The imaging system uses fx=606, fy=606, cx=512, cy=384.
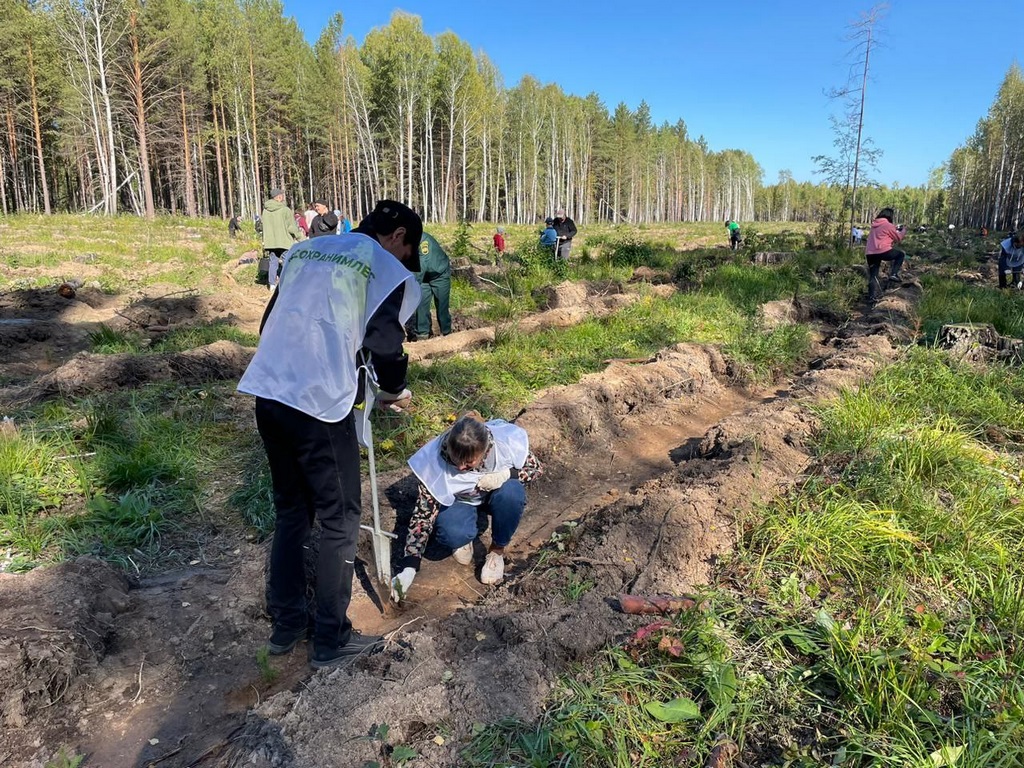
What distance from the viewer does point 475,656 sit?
2.27 meters

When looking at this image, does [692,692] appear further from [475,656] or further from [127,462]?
[127,462]

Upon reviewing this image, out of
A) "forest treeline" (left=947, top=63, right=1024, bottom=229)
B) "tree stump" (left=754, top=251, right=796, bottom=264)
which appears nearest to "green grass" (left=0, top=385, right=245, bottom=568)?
"tree stump" (left=754, top=251, right=796, bottom=264)

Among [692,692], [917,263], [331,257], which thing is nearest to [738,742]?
[692,692]

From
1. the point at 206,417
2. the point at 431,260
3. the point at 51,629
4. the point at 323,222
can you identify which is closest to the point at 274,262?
the point at 323,222

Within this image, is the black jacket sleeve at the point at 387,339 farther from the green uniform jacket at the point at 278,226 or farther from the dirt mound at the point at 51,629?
the green uniform jacket at the point at 278,226

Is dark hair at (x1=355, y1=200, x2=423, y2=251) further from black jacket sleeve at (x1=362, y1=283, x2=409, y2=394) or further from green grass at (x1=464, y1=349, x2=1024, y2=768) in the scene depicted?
green grass at (x1=464, y1=349, x2=1024, y2=768)

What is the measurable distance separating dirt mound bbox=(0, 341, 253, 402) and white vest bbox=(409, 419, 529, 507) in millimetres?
3552

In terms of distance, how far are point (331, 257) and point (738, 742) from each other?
2148mm

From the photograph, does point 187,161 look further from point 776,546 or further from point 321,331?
point 776,546

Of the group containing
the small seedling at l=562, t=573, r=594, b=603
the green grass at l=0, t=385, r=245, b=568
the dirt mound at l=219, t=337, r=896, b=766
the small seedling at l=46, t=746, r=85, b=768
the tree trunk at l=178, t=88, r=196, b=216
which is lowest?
the small seedling at l=46, t=746, r=85, b=768

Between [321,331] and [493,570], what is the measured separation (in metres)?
1.67

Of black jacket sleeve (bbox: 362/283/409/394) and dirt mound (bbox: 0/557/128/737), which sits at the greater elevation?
black jacket sleeve (bbox: 362/283/409/394)

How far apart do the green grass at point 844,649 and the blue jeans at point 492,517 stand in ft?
3.74

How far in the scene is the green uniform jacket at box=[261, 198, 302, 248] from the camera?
9.20 metres
